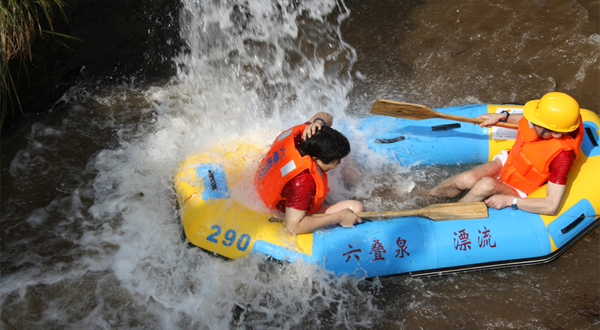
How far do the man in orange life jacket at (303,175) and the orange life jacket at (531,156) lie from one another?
5.02 ft

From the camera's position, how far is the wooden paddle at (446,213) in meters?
3.37

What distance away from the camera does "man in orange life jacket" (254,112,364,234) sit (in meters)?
3.02

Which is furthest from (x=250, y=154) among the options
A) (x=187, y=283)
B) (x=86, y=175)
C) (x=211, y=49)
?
(x=211, y=49)

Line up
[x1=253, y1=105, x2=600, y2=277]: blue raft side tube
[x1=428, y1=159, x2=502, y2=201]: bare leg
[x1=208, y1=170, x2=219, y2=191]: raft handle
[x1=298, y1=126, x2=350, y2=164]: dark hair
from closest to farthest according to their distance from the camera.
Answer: [x1=298, y1=126, x2=350, y2=164]: dark hair → [x1=253, y1=105, x2=600, y2=277]: blue raft side tube → [x1=208, y1=170, x2=219, y2=191]: raft handle → [x1=428, y1=159, x2=502, y2=201]: bare leg

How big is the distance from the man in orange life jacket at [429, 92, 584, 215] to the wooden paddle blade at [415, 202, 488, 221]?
0.46 ft

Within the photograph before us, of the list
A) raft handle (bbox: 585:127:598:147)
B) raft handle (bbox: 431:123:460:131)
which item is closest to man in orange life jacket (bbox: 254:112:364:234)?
raft handle (bbox: 431:123:460:131)

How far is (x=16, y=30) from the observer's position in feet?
13.4

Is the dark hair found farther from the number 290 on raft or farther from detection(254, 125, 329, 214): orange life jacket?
the number 290 on raft

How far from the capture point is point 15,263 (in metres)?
3.63

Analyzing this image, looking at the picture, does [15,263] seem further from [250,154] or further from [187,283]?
[250,154]

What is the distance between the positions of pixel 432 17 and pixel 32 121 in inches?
221

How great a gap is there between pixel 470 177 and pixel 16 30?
4.76 metres

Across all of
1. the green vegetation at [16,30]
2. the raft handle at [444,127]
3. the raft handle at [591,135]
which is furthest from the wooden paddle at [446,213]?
the green vegetation at [16,30]

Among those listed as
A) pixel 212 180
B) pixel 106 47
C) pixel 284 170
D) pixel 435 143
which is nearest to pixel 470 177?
pixel 435 143
